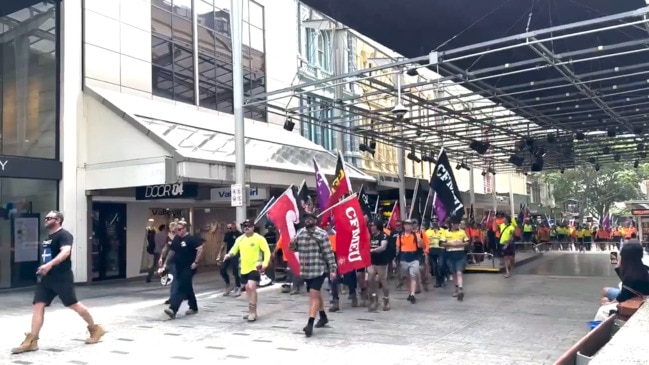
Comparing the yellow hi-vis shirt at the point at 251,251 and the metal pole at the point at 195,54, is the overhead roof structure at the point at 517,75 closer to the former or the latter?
the metal pole at the point at 195,54

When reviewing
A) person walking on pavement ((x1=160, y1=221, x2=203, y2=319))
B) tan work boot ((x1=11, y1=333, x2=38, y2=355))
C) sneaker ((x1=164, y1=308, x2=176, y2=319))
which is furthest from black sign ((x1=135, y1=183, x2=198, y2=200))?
tan work boot ((x1=11, y1=333, x2=38, y2=355))

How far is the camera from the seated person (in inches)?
271

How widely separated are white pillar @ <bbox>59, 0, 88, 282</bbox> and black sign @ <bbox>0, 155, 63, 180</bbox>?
28 centimetres

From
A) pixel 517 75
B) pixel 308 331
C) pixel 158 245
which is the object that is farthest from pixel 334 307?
pixel 517 75

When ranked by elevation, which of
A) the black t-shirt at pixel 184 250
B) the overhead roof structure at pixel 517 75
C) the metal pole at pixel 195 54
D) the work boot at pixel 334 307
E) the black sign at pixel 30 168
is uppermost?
the metal pole at pixel 195 54

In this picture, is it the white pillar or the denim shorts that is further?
the white pillar

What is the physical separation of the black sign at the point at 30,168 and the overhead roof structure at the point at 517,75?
5.04 metres

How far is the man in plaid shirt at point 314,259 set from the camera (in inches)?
329

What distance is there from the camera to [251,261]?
975cm

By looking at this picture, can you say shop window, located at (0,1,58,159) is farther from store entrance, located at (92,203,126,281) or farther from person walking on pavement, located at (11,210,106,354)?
person walking on pavement, located at (11,210,106,354)

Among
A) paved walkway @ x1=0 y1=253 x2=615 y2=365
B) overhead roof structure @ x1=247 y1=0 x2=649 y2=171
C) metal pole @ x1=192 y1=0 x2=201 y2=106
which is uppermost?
metal pole @ x1=192 y1=0 x2=201 y2=106

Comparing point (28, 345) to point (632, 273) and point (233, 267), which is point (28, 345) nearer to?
point (233, 267)

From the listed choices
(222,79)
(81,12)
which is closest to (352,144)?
(222,79)

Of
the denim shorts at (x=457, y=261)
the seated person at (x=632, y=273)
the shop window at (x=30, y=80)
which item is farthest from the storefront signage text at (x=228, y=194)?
the seated person at (x=632, y=273)
